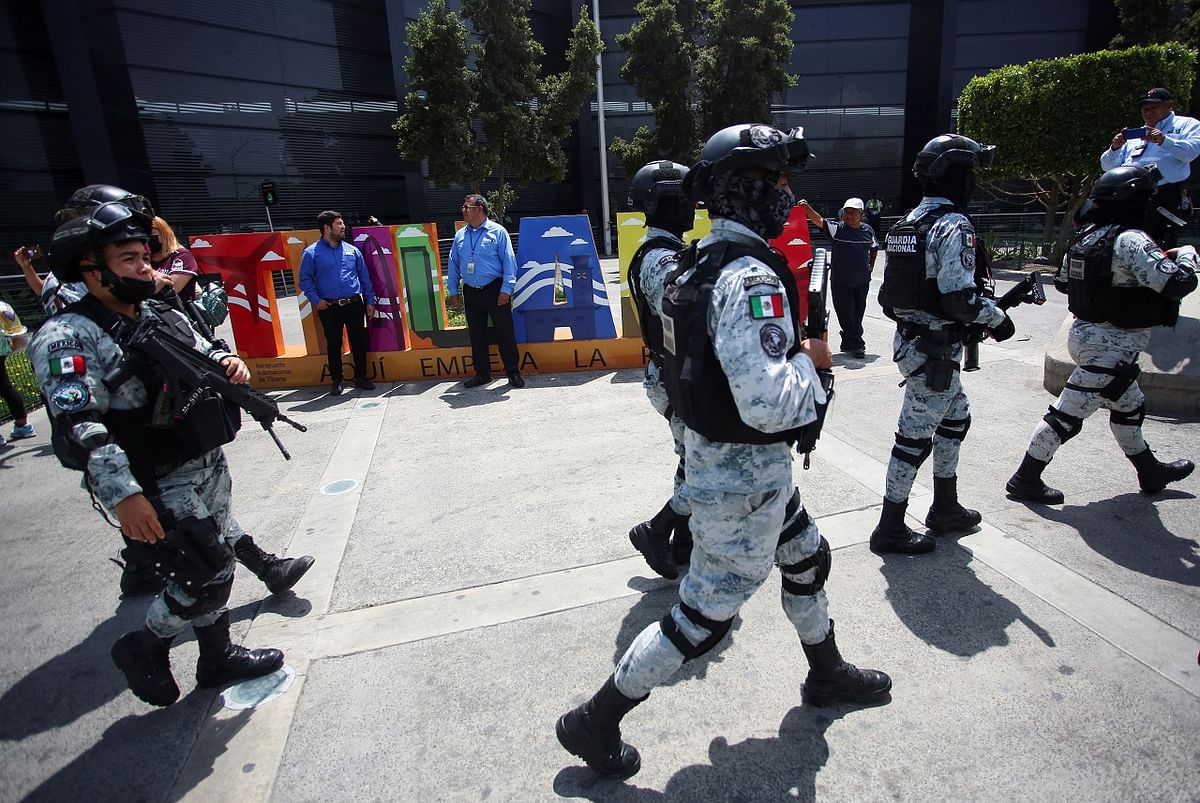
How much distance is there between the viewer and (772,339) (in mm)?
1858

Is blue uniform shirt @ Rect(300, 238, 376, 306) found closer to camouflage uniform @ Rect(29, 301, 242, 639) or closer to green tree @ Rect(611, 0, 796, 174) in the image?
camouflage uniform @ Rect(29, 301, 242, 639)

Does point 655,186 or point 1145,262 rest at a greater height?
point 655,186

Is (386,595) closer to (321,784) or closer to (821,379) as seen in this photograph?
(321,784)

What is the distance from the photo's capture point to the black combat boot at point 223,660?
2781 millimetres

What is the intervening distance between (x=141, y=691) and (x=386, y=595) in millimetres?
1111

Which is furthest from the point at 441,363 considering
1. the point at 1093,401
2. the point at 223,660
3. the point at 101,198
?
the point at 1093,401

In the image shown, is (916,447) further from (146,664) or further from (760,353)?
(146,664)

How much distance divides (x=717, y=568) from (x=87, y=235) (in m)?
2.38

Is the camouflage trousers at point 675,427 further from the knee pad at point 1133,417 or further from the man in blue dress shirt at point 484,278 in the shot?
the man in blue dress shirt at point 484,278

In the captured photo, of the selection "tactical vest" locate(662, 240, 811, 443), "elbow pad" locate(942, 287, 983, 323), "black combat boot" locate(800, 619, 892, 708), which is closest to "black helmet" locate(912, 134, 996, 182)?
"elbow pad" locate(942, 287, 983, 323)

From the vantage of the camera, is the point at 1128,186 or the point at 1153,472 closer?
the point at 1128,186

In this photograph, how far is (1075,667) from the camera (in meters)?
2.62

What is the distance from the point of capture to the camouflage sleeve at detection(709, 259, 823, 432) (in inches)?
71.9

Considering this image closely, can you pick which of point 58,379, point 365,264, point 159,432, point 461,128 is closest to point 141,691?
point 159,432
